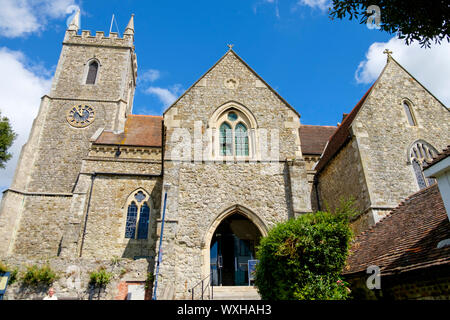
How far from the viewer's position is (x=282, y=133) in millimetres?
13477

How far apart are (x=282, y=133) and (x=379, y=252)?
23.0 ft

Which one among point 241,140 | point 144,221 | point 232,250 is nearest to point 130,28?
point 144,221

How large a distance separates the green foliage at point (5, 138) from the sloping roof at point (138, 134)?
210 inches

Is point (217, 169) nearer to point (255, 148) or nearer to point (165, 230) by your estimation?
point (255, 148)

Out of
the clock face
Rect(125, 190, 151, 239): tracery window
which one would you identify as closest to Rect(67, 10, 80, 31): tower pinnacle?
the clock face

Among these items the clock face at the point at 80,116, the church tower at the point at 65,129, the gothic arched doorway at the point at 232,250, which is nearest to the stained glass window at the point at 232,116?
the gothic arched doorway at the point at 232,250

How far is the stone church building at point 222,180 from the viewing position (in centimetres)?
1170

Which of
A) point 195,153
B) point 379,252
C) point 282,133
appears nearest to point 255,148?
point 282,133

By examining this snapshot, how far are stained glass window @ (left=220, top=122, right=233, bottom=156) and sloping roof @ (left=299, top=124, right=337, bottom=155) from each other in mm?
6859

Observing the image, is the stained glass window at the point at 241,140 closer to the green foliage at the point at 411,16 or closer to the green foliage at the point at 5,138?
the green foliage at the point at 411,16

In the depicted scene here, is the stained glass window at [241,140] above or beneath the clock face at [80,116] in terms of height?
beneath

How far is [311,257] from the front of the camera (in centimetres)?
754

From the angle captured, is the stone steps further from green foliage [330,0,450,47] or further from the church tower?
the church tower

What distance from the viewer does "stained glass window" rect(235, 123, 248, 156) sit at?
43.7 feet
